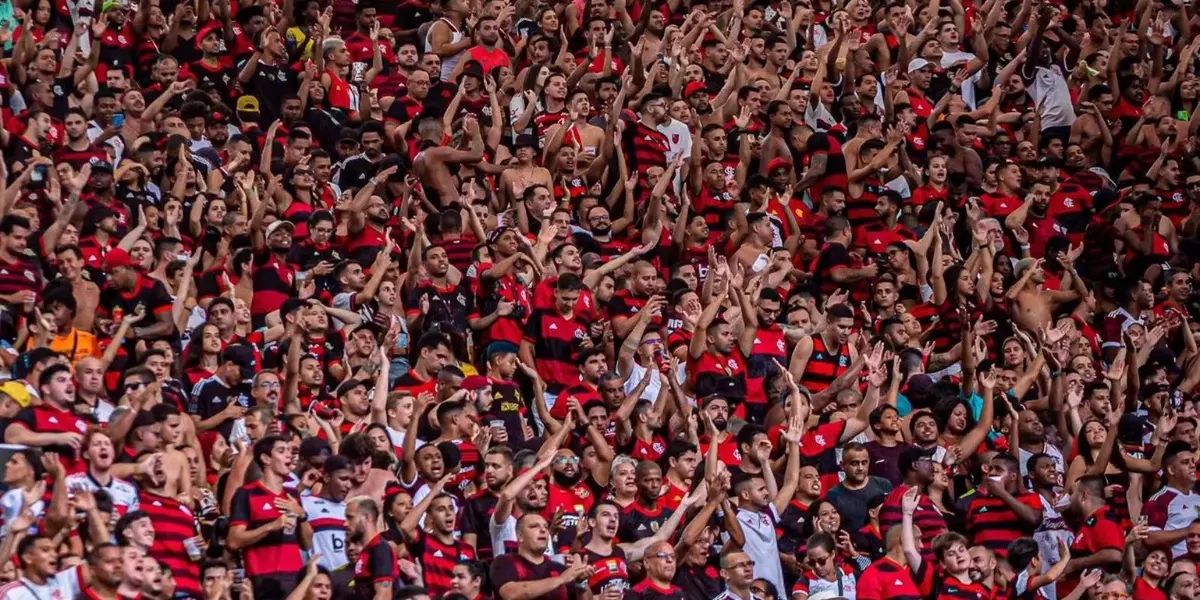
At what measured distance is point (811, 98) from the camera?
1870 cm

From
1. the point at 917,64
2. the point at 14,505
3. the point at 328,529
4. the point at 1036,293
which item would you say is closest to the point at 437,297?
the point at 328,529

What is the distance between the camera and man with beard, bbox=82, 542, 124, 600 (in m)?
11.0

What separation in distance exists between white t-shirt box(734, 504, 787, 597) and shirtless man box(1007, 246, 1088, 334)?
4.07m

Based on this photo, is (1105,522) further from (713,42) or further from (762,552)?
(713,42)

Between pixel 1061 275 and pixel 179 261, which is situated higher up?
pixel 179 261

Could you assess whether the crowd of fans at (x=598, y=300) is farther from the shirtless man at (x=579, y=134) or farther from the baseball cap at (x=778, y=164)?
the baseball cap at (x=778, y=164)

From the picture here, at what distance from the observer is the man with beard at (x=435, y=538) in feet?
40.3

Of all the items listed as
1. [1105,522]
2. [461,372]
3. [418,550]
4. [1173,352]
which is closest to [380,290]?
[461,372]

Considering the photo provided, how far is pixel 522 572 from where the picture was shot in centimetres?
1240

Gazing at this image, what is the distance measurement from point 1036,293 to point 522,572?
6286 mm

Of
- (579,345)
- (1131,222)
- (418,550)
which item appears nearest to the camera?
(418,550)

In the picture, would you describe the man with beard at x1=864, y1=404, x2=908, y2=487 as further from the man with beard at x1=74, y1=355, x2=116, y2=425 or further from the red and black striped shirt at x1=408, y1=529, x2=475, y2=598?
the man with beard at x1=74, y1=355, x2=116, y2=425

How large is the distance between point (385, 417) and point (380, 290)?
182 centimetres

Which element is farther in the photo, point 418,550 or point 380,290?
point 380,290
